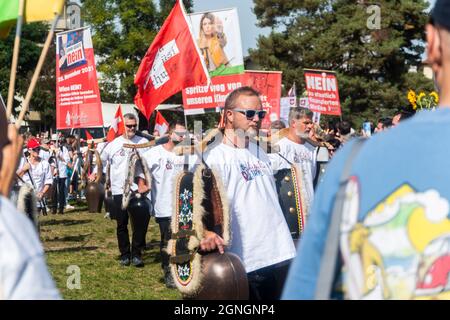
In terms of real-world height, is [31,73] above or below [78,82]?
above

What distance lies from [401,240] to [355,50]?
171ft

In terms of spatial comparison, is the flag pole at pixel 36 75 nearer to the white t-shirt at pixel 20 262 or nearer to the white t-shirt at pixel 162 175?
the white t-shirt at pixel 20 262

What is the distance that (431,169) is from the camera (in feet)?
6.93

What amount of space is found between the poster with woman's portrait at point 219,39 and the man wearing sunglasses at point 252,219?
7.03 meters

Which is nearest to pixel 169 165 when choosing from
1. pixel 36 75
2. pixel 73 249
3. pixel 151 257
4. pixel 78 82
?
pixel 151 257

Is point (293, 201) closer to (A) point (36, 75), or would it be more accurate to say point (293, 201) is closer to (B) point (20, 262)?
(A) point (36, 75)

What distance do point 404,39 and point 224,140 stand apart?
5011 cm

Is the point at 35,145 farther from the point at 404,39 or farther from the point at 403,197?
the point at 404,39

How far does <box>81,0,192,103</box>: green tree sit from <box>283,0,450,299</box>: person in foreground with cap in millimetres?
63265

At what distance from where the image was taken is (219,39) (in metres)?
13.4

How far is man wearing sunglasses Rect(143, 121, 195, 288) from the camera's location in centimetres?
1130

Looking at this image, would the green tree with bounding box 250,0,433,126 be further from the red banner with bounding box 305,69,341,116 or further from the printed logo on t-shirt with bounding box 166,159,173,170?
the printed logo on t-shirt with bounding box 166,159,173,170

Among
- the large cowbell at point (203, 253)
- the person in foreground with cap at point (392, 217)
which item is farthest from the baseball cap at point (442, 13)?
the large cowbell at point (203, 253)
